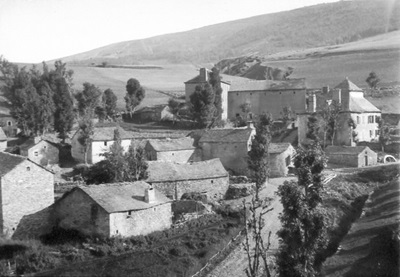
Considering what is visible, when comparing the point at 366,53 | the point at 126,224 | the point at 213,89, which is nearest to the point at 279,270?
the point at 126,224

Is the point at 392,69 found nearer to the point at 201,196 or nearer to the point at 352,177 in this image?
the point at 352,177

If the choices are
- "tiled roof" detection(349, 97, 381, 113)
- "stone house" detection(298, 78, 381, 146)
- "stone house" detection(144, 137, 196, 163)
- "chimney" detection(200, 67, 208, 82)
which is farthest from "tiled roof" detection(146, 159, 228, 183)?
"chimney" detection(200, 67, 208, 82)

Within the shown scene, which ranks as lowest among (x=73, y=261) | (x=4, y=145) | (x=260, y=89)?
(x=73, y=261)

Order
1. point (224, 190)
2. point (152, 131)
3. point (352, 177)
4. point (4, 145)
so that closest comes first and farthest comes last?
point (224, 190), point (352, 177), point (4, 145), point (152, 131)

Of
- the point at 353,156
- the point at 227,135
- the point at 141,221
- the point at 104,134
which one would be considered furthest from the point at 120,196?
the point at 353,156

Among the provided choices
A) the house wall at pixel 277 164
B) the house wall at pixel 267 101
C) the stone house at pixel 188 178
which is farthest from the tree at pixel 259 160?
the house wall at pixel 267 101

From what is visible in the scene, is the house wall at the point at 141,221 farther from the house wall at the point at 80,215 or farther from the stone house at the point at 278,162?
the stone house at the point at 278,162
